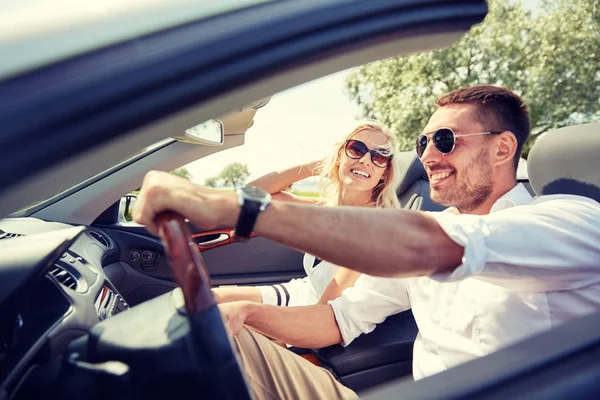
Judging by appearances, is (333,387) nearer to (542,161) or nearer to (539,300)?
(539,300)

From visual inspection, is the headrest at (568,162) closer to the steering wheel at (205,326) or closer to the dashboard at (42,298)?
the steering wheel at (205,326)

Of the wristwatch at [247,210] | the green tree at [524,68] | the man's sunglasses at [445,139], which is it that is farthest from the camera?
the green tree at [524,68]

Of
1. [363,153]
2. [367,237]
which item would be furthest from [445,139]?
[363,153]

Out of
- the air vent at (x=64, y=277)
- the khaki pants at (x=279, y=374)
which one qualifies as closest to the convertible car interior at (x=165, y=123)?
the air vent at (x=64, y=277)

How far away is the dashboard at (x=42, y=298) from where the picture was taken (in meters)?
0.99

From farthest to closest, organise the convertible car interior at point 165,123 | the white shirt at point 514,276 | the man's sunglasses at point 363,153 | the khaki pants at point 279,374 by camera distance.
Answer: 1. the man's sunglasses at point 363,153
2. the khaki pants at point 279,374
3. the white shirt at point 514,276
4. the convertible car interior at point 165,123

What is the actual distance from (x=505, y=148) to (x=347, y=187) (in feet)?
4.32

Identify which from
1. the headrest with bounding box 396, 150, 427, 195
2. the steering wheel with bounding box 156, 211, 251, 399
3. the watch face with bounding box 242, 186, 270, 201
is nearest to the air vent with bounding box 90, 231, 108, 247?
the headrest with bounding box 396, 150, 427, 195

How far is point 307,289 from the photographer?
9.09 ft

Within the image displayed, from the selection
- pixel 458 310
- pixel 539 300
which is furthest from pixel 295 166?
pixel 539 300

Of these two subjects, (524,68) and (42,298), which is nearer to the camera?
(42,298)

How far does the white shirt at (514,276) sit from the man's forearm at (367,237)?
0.04 metres

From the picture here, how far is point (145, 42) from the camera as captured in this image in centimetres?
68

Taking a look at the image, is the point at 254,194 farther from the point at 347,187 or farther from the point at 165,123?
the point at 347,187
